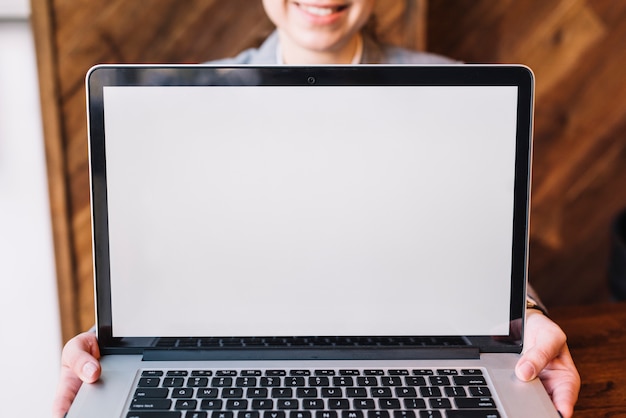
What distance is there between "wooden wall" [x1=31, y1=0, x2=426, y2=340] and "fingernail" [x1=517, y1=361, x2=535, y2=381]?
887 millimetres

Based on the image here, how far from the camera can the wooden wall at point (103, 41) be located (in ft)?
4.19

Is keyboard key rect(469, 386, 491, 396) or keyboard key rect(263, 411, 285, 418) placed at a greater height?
keyboard key rect(469, 386, 491, 396)

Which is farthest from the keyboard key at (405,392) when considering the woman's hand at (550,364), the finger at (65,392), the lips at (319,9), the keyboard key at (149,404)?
the lips at (319,9)

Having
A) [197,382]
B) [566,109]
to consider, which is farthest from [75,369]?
[566,109]

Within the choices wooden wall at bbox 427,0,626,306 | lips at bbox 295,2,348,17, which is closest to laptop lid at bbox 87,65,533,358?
lips at bbox 295,2,348,17

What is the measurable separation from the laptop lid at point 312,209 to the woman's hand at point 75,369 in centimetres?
2

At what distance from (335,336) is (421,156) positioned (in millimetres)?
197

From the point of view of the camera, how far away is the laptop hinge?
2.00 feet

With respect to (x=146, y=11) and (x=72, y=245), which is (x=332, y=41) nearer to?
(x=146, y=11)

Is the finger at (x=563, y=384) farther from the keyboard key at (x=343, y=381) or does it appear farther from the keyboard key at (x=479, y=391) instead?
the keyboard key at (x=343, y=381)

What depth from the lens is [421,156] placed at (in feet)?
2.01

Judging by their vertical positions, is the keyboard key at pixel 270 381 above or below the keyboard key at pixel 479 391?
below

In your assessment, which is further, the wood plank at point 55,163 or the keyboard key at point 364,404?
the wood plank at point 55,163

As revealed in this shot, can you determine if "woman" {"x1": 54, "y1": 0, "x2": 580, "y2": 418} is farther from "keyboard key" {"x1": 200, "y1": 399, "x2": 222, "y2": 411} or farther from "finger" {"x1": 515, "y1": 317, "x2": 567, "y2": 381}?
"keyboard key" {"x1": 200, "y1": 399, "x2": 222, "y2": 411}
